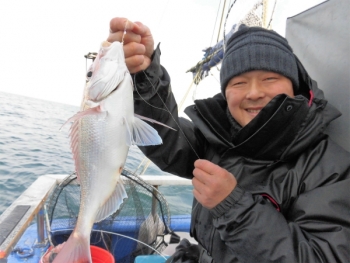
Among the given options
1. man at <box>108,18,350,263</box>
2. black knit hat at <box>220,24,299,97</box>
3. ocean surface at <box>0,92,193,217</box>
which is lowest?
ocean surface at <box>0,92,193,217</box>

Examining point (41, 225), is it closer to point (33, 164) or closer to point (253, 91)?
point (253, 91)

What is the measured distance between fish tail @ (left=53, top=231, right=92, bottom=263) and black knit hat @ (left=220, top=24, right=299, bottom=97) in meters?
1.49

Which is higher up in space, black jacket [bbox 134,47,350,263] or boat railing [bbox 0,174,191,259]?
black jacket [bbox 134,47,350,263]

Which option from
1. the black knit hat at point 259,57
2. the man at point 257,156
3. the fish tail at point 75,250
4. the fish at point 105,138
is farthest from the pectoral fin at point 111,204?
the black knit hat at point 259,57

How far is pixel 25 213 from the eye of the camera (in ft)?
8.49

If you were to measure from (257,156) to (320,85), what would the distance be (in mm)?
997

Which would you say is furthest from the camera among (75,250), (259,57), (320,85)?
(320,85)

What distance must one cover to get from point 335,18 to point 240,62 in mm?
913

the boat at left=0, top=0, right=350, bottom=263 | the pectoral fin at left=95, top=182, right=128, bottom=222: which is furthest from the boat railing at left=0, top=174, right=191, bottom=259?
the pectoral fin at left=95, top=182, right=128, bottom=222

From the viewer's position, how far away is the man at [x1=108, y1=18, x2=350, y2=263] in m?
1.41

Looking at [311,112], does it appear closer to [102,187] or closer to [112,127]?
[112,127]

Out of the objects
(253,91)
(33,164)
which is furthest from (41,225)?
(33,164)

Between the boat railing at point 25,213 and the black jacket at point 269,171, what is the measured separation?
1246 mm

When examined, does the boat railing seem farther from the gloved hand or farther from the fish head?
the fish head
